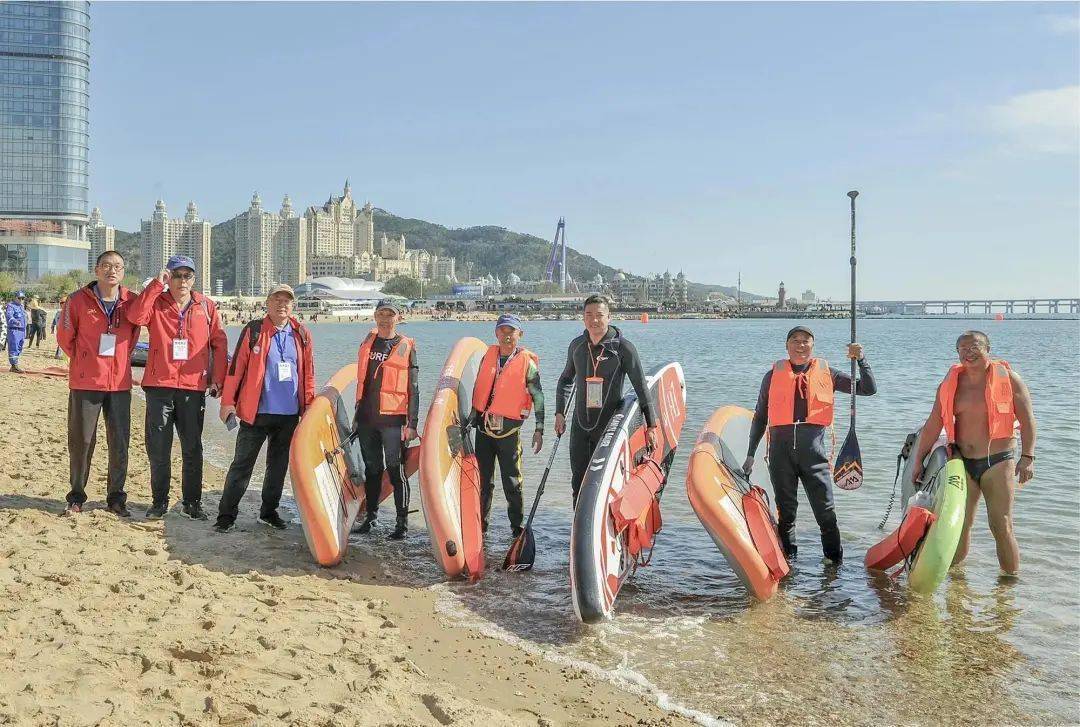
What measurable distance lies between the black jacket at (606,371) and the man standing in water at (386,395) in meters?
1.04

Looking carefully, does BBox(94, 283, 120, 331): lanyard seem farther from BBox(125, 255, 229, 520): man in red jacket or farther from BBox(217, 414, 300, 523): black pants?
BBox(217, 414, 300, 523): black pants

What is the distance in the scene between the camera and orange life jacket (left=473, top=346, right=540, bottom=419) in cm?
564

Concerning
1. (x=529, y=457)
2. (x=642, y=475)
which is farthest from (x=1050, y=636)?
(x=529, y=457)

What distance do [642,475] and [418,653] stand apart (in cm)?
180

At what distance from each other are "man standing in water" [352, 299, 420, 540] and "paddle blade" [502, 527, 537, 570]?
3.33 ft

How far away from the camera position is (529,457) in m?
10.1

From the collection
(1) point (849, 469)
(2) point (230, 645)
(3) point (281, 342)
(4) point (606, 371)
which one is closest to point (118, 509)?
(3) point (281, 342)

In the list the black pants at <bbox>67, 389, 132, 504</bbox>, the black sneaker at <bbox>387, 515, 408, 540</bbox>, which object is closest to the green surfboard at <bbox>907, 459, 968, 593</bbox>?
the black sneaker at <bbox>387, 515, 408, 540</bbox>

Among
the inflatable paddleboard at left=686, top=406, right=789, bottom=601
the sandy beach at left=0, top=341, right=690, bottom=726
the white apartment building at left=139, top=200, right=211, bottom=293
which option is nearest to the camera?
the sandy beach at left=0, top=341, right=690, bottom=726

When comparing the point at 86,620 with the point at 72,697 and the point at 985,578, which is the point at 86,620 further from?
the point at 985,578

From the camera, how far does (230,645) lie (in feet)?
11.3

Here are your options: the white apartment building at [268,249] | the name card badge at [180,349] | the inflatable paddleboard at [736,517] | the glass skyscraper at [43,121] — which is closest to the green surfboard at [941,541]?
the inflatable paddleboard at [736,517]

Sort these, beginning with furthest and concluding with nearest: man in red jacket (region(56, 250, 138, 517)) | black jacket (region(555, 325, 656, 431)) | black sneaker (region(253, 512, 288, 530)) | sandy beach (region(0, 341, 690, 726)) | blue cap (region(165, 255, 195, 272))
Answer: black sneaker (region(253, 512, 288, 530)), black jacket (region(555, 325, 656, 431)), blue cap (region(165, 255, 195, 272)), man in red jacket (region(56, 250, 138, 517)), sandy beach (region(0, 341, 690, 726))

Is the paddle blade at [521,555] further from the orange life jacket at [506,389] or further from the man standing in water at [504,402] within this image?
the orange life jacket at [506,389]
